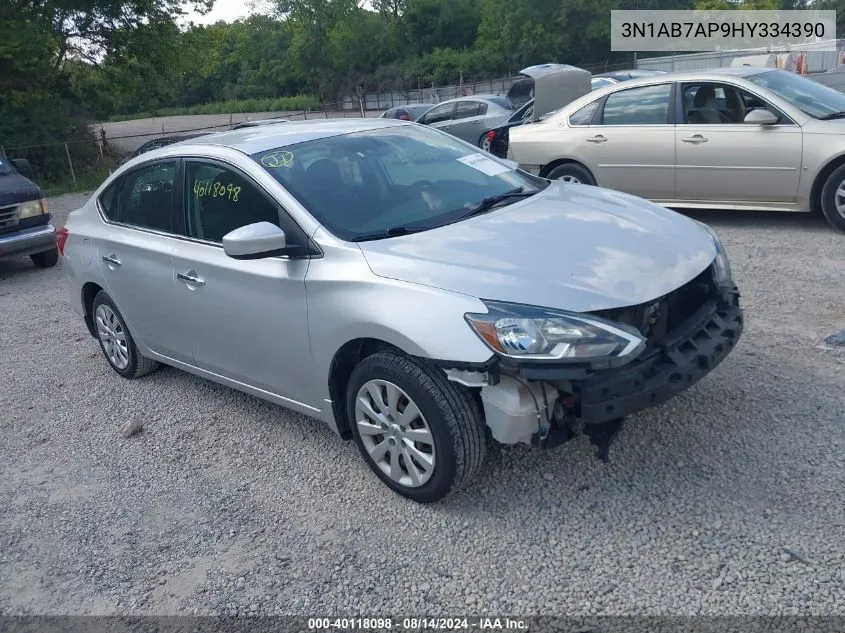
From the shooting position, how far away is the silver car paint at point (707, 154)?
745cm

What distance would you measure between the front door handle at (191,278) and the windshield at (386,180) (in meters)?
0.75

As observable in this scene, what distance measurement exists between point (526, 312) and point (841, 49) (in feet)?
103

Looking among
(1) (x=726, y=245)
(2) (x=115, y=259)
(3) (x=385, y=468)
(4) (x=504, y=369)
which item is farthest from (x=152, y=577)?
(1) (x=726, y=245)

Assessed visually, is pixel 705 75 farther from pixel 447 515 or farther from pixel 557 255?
pixel 447 515

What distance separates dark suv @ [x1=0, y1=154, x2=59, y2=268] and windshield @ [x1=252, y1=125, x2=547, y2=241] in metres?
6.62

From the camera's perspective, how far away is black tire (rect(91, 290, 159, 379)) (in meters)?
5.47

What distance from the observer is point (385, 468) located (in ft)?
12.3

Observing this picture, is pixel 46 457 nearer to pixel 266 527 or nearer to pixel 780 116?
pixel 266 527

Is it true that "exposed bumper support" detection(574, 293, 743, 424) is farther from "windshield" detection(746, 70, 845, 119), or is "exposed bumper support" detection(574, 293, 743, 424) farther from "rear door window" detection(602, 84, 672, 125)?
"rear door window" detection(602, 84, 672, 125)

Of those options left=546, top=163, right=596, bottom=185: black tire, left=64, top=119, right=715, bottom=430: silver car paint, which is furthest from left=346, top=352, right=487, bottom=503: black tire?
left=546, top=163, right=596, bottom=185: black tire

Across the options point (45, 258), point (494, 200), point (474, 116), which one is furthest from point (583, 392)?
point (474, 116)

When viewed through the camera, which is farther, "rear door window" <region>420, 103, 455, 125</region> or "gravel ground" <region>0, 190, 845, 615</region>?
"rear door window" <region>420, 103, 455, 125</region>

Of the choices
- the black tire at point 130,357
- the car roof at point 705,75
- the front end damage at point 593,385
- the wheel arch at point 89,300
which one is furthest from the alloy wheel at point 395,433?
the car roof at point 705,75

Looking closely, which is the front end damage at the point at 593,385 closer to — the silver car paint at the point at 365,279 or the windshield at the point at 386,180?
the silver car paint at the point at 365,279
